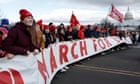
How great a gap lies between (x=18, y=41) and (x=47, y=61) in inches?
89.3

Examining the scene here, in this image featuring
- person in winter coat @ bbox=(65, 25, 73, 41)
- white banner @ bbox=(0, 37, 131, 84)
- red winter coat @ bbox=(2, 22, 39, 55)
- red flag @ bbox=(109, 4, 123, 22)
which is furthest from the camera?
red flag @ bbox=(109, 4, 123, 22)

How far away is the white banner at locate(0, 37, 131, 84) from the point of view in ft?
18.4

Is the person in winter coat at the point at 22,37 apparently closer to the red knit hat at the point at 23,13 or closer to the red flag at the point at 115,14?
the red knit hat at the point at 23,13

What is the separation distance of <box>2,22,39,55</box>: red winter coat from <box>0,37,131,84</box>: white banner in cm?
15

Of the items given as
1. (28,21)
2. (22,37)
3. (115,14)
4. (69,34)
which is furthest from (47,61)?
(115,14)

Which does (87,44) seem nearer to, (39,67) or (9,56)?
(39,67)

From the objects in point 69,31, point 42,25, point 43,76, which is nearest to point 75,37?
point 69,31

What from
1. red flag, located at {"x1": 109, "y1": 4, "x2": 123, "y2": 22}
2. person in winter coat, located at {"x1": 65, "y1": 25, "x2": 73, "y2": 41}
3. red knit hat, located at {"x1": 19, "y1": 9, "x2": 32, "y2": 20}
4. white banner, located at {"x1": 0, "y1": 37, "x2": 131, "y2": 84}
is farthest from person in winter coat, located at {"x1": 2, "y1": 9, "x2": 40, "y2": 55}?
red flag, located at {"x1": 109, "y1": 4, "x2": 123, "y2": 22}

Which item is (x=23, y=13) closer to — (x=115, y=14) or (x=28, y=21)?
(x=28, y=21)

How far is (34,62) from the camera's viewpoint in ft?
21.0

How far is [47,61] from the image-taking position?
8.44 metres

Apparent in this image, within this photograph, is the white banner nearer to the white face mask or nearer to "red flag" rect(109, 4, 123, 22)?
the white face mask

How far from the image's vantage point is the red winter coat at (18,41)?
6.12 meters

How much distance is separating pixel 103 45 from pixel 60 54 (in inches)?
318
